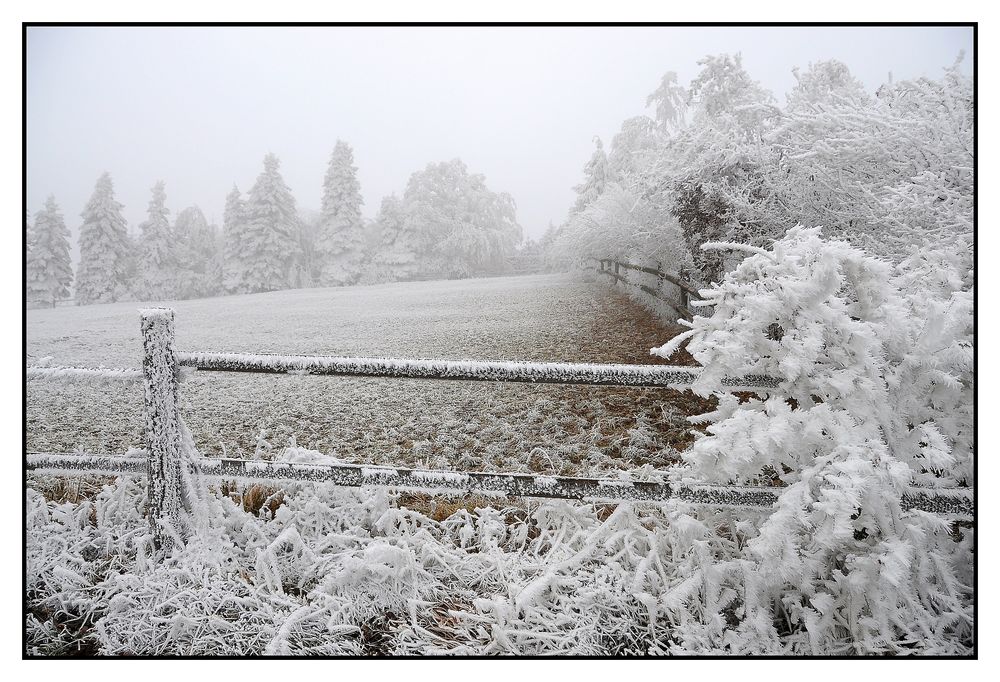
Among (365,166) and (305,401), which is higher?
(365,166)

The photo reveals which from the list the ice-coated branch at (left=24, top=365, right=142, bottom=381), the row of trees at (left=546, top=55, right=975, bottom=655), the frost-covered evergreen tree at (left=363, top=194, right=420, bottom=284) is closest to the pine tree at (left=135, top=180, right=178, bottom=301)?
the frost-covered evergreen tree at (left=363, top=194, right=420, bottom=284)

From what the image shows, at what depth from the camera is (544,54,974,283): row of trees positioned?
10.5ft

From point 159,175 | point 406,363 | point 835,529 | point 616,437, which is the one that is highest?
point 159,175

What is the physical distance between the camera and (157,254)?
→ 17.2 feet

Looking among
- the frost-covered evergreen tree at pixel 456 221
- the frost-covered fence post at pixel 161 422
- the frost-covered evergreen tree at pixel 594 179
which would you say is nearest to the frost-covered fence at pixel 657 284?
the frost-covered evergreen tree at pixel 594 179

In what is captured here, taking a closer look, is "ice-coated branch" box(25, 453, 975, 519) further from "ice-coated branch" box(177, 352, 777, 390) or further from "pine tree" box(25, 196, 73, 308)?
"pine tree" box(25, 196, 73, 308)

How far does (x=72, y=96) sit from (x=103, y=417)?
3137 mm

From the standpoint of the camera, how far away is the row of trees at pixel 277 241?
4195 millimetres

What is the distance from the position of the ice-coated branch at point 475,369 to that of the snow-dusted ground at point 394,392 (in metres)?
0.78

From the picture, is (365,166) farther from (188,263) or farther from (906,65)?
(906,65)

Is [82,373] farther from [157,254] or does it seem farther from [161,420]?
[157,254]

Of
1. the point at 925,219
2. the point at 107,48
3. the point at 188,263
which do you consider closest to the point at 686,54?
the point at 925,219

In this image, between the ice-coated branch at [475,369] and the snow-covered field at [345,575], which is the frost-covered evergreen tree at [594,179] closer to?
the ice-coated branch at [475,369]

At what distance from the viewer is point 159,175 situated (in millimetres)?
4402
